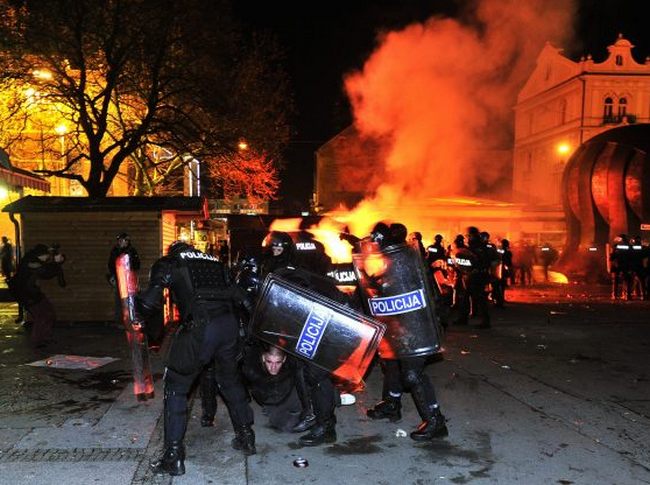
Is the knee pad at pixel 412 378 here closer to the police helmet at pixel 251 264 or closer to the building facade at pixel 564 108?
the police helmet at pixel 251 264

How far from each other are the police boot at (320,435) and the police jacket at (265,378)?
1.63 ft

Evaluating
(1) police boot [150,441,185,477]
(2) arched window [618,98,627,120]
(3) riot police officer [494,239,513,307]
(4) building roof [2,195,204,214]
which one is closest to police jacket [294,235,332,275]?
(4) building roof [2,195,204,214]

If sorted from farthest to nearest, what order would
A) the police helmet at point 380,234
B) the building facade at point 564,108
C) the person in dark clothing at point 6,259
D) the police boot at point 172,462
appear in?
the building facade at point 564,108, the person in dark clothing at point 6,259, the police helmet at point 380,234, the police boot at point 172,462

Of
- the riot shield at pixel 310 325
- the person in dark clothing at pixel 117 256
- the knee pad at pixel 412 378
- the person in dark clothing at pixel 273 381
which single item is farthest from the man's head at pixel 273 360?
the person in dark clothing at pixel 117 256

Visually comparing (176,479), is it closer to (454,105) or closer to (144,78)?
(144,78)

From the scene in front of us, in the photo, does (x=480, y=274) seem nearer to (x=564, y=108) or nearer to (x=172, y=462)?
(x=172, y=462)

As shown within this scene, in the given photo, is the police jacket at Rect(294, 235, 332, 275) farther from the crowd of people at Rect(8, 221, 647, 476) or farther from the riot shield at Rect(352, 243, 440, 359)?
the riot shield at Rect(352, 243, 440, 359)

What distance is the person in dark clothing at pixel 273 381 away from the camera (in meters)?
4.82

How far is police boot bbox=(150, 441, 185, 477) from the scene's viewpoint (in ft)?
12.6

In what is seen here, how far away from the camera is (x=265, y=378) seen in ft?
16.1

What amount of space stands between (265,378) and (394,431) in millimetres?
1201

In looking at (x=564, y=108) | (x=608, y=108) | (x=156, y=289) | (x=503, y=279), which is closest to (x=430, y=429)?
(x=156, y=289)

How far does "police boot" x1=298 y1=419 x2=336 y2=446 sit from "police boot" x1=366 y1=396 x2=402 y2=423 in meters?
0.69

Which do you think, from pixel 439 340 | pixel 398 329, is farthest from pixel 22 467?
pixel 439 340
